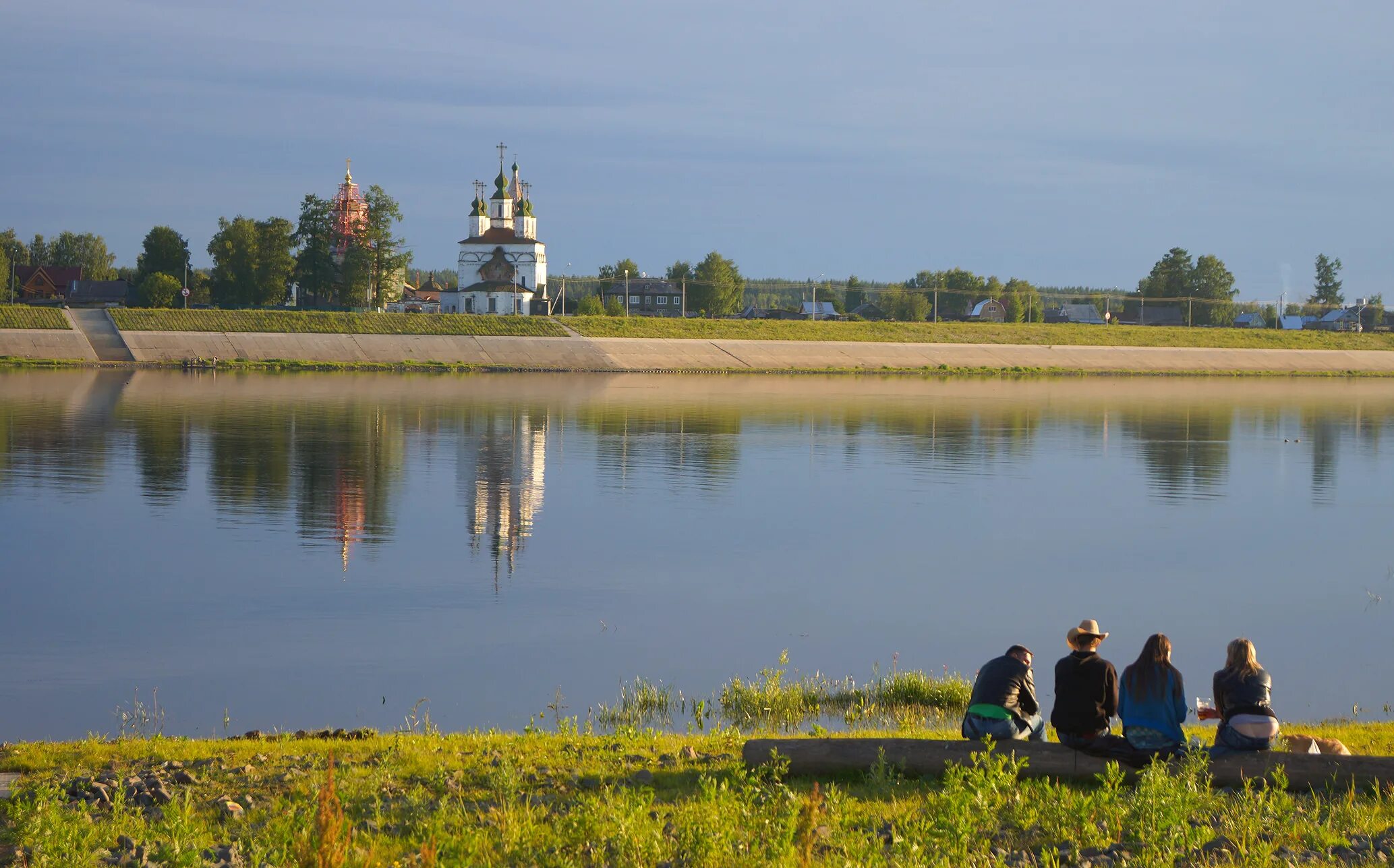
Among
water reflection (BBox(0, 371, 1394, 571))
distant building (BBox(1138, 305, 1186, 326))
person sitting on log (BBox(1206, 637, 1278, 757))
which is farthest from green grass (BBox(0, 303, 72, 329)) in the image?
distant building (BBox(1138, 305, 1186, 326))

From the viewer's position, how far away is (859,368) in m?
101

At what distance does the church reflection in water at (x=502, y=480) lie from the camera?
25.5 meters

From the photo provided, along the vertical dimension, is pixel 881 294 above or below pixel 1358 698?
above

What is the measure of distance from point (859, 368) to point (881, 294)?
297 ft

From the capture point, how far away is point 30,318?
93.1 meters

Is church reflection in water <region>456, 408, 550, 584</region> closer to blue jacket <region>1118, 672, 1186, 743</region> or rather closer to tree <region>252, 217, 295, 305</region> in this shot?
blue jacket <region>1118, 672, 1186, 743</region>

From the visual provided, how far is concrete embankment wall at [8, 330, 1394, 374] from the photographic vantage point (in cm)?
8950

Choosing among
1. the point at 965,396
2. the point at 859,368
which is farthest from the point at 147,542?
the point at 859,368

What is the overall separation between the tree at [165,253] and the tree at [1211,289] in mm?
128052

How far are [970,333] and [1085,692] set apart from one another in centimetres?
11346

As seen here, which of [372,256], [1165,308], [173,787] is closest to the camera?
[173,787]

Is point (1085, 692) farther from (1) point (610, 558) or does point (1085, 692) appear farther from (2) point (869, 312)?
(2) point (869, 312)

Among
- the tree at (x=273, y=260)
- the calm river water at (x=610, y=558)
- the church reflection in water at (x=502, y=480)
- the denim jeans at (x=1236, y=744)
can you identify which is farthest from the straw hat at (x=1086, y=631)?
the tree at (x=273, y=260)

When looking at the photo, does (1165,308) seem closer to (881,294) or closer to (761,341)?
(881,294)
